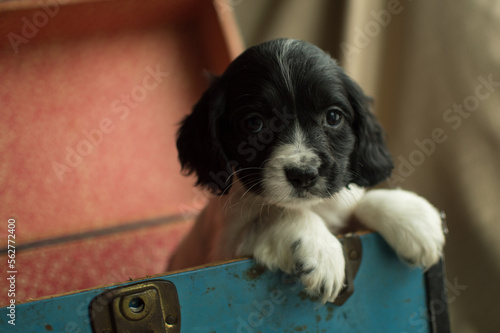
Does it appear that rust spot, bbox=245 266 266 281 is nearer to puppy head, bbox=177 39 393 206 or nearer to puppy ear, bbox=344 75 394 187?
puppy head, bbox=177 39 393 206

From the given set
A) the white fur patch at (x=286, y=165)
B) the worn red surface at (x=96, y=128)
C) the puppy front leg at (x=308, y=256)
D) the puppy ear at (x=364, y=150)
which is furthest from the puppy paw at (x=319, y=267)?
the worn red surface at (x=96, y=128)

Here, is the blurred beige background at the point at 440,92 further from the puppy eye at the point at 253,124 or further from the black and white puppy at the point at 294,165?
the puppy eye at the point at 253,124

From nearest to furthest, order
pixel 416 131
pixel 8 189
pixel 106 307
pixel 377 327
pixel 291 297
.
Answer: pixel 106 307
pixel 291 297
pixel 377 327
pixel 8 189
pixel 416 131

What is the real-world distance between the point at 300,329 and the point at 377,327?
0.97 ft

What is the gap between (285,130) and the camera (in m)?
1.49

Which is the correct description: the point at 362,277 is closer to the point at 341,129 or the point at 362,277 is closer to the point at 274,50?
the point at 341,129

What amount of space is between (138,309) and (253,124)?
0.71m

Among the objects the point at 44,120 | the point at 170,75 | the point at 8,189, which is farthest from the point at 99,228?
the point at 170,75

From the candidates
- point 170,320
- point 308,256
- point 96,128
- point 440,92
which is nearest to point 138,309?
point 170,320

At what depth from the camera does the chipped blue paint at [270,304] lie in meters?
1.25

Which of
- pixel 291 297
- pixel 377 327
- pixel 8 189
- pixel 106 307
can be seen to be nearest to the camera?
pixel 106 307

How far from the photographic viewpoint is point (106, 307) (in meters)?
1.28

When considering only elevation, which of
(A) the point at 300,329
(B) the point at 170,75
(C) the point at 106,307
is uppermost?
(B) the point at 170,75

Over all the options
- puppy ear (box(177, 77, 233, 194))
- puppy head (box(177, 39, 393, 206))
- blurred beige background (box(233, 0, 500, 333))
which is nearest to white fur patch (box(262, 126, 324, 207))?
puppy head (box(177, 39, 393, 206))
